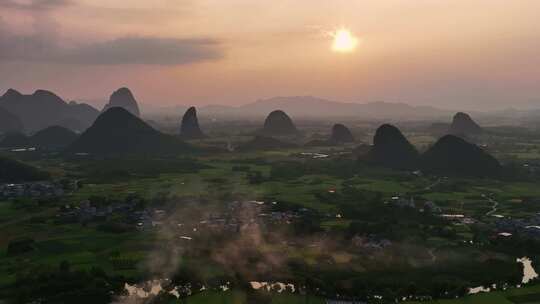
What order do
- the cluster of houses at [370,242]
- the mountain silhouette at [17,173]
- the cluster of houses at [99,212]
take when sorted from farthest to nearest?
the mountain silhouette at [17,173], the cluster of houses at [99,212], the cluster of houses at [370,242]

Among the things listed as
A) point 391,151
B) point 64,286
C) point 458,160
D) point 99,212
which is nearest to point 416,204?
point 458,160

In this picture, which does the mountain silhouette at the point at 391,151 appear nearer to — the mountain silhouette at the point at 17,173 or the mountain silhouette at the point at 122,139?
the mountain silhouette at the point at 122,139

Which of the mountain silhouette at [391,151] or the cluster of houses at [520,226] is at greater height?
the mountain silhouette at [391,151]

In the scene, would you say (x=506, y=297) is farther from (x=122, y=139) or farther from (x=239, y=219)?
(x=122, y=139)

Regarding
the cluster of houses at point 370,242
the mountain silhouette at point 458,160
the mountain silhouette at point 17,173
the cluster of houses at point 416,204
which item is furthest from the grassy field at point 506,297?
the mountain silhouette at point 17,173

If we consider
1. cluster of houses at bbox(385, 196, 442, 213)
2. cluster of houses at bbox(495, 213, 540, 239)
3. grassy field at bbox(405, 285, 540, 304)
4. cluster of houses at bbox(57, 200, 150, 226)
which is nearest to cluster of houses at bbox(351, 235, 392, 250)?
grassy field at bbox(405, 285, 540, 304)

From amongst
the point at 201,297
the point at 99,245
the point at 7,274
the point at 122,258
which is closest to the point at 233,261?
the point at 201,297
